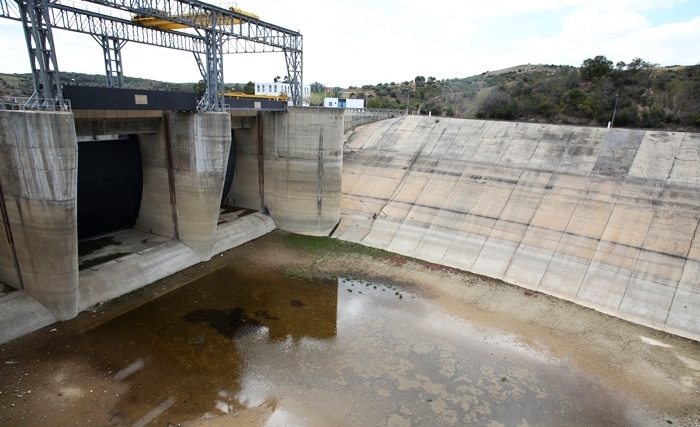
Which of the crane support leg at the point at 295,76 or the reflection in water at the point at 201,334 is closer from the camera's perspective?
the reflection in water at the point at 201,334

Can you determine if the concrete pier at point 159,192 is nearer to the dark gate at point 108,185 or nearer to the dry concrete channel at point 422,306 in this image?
the dry concrete channel at point 422,306

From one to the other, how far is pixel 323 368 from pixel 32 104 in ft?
47.7

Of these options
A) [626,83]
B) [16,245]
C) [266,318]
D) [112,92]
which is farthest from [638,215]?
[16,245]

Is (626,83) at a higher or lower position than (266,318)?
higher

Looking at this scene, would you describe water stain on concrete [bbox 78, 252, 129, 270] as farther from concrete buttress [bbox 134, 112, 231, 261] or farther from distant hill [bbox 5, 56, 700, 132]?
distant hill [bbox 5, 56, 700, 132]

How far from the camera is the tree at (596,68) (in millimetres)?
44531

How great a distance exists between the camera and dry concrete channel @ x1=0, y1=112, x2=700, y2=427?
13445 millimetres

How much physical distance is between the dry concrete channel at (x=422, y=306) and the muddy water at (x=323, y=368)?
72 millimetres

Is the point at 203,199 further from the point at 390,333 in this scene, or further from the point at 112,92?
the point at 390,333

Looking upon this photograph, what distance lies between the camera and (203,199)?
2277 cm

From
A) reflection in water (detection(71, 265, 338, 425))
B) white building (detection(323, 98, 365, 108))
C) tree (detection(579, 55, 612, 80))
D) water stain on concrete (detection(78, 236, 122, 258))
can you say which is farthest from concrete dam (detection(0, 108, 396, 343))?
tree (detection(579, 55, 612, 80))

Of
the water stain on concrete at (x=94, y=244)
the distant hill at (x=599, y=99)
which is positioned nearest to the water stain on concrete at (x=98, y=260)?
the water stain on concrete at (x=94, y=244)

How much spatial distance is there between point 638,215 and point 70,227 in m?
28.8

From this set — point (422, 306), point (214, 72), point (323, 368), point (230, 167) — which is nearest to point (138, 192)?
point (230, 167)
